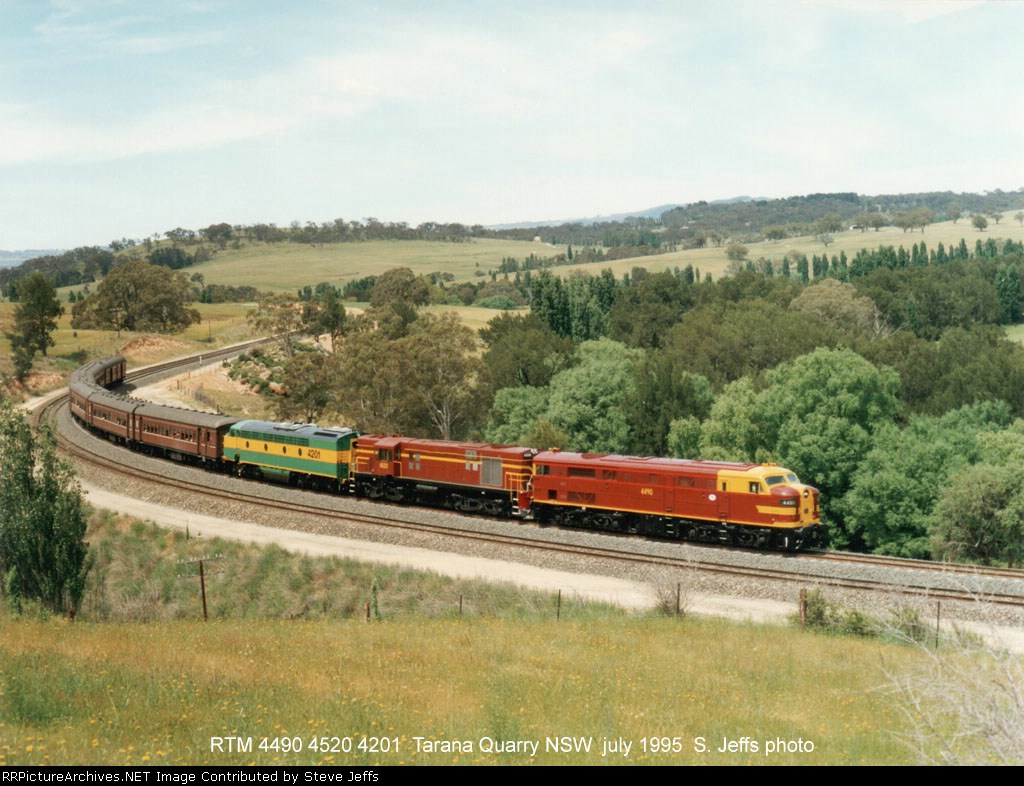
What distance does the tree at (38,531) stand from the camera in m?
32.7

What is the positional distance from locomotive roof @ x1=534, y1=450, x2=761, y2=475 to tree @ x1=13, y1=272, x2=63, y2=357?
90.1m

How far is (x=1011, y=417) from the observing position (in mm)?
77250

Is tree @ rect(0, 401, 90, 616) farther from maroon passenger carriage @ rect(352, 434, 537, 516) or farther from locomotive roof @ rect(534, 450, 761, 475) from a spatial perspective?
locomotive roof @ rect(534, 450, 761, 475)

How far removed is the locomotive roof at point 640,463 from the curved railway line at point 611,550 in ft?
11.1

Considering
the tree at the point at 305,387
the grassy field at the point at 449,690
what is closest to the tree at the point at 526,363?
the tree at the point at 305,387

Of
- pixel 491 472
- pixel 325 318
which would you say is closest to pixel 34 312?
pixel 325 318

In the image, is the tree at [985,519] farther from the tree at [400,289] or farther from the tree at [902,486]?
the tree at [400,289]

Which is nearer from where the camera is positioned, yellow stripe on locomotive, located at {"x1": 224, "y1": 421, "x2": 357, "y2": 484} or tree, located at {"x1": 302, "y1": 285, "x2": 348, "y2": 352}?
yellow stripe on locomotive, located at {"x1": 224, "y1": 421, "x2": 357, "y2": 484}

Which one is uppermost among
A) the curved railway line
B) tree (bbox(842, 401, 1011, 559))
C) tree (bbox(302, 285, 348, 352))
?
tree (bbox(302, 285, 348, 352))

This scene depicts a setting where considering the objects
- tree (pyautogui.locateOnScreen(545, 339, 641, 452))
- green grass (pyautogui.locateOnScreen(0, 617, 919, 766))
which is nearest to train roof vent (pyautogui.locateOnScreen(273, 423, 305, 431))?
tree (pyautogui.locateOnScreen(545, 339, 641, 452))

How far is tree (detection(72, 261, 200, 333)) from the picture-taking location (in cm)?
14212

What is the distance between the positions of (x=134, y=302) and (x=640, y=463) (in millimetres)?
121021
